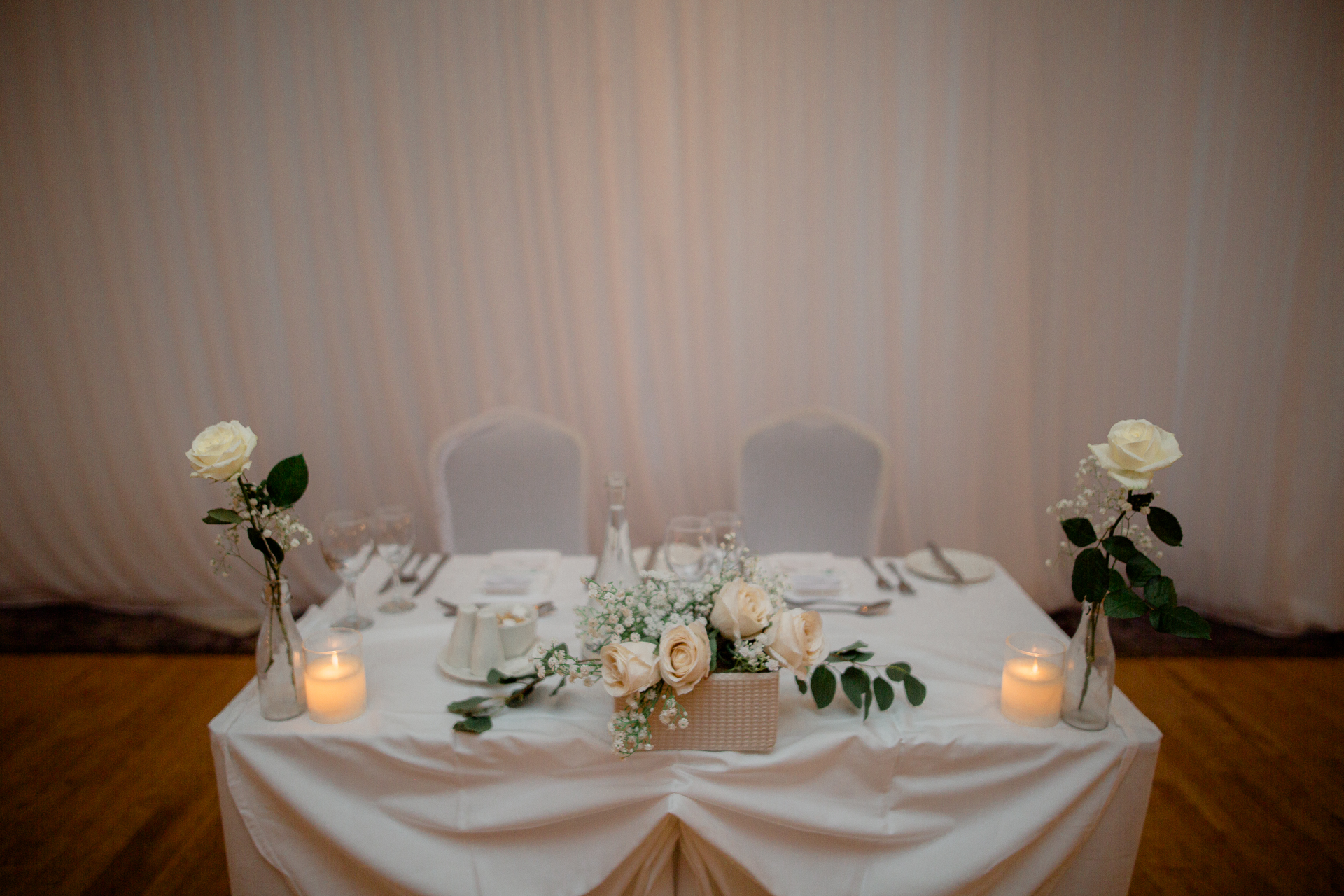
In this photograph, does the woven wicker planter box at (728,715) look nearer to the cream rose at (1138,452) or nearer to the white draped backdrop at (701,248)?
the cream rose at (1138,452)

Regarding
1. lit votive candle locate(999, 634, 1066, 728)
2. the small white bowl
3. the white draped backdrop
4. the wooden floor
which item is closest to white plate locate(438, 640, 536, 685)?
the small white bowl

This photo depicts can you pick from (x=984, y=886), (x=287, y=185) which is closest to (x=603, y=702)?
(x=984, y=886)

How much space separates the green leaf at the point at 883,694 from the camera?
44.9 inches

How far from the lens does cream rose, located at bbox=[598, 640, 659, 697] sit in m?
1.00

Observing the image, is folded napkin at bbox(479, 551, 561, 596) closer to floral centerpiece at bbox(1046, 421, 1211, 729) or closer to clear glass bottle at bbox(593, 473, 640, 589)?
clear glass bottle at bbox(593, 473, 640, 589)

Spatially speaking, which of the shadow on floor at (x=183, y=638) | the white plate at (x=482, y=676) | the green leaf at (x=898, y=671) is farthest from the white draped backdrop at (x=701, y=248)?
the green leaf at (x=898, y=671)

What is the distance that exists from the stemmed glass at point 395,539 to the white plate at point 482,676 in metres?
0.29

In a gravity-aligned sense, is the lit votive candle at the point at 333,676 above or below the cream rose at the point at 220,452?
below

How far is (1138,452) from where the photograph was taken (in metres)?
1.01

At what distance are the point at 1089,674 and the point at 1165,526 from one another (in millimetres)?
231

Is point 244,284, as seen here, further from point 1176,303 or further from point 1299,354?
point 1299,354

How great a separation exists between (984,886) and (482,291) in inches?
95.6

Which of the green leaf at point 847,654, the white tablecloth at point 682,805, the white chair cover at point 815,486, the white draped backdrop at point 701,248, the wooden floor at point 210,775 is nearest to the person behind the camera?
the white tablecloth at point 682,805

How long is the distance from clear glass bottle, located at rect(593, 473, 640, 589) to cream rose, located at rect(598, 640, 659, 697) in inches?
12.2
